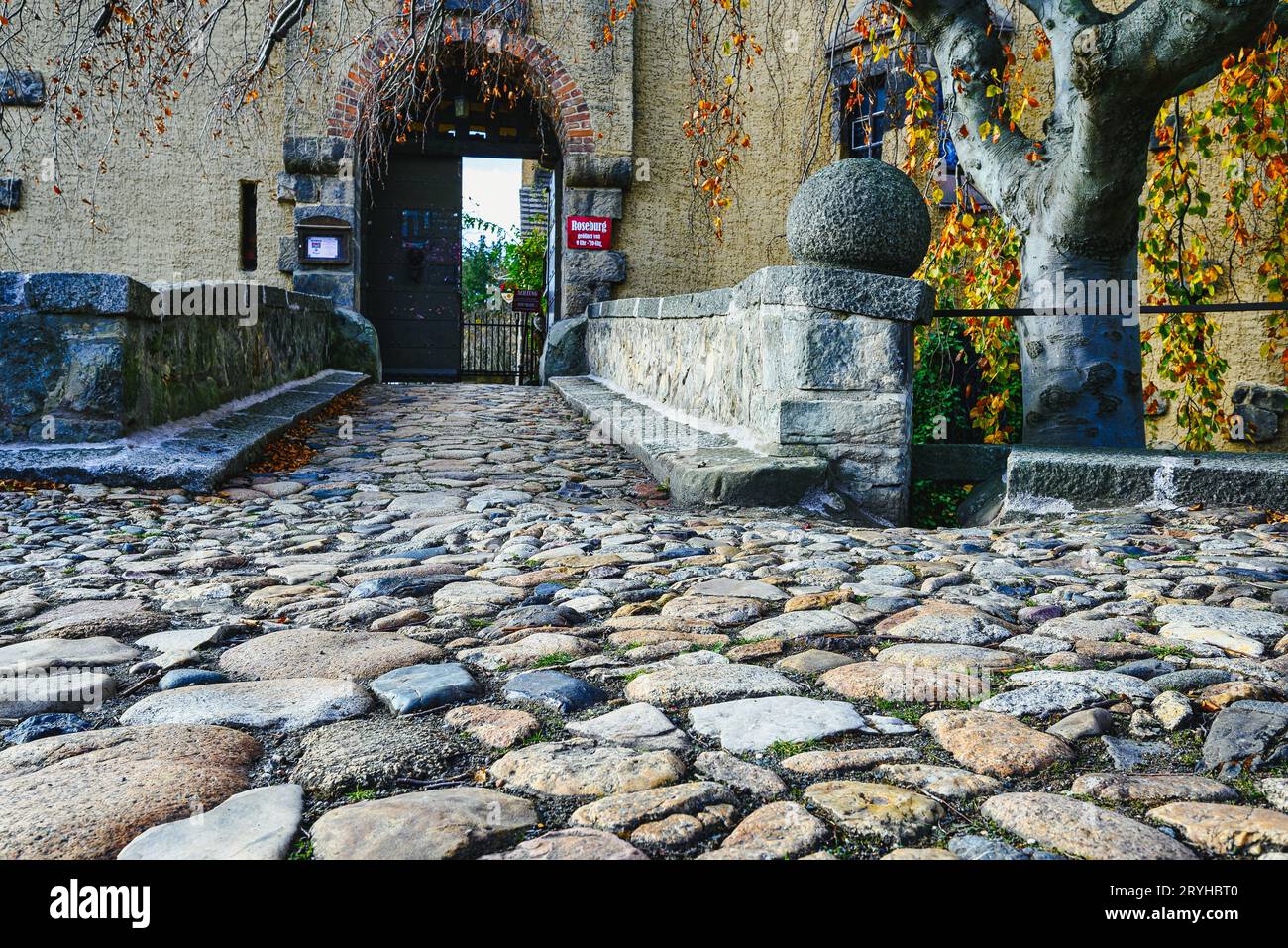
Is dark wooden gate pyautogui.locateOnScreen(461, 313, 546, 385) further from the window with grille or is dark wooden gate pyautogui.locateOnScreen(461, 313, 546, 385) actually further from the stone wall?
the stone wall

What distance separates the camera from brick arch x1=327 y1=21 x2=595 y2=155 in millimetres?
9586

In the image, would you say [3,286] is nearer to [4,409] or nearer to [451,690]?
[4,409]

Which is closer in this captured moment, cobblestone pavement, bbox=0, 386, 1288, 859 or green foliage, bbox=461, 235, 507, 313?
cobblestone pavement, bbox=0, 386, 1288, 859

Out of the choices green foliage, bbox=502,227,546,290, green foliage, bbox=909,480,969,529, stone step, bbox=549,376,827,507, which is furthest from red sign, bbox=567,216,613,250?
green foliage, bbox=502,227,546,290

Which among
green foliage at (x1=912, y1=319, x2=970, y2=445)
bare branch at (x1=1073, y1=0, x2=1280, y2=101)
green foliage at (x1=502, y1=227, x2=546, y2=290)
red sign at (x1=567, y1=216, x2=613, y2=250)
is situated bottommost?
green foliage at (x1=912, y1=319, x2=970, y2=445)

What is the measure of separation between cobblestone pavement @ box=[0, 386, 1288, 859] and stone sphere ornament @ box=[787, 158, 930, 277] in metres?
1.31

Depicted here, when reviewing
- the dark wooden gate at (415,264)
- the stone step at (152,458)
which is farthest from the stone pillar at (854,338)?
the dark wooden gate at (415,264)

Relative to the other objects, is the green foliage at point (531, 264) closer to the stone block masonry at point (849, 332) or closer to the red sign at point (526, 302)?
the red sign at point (526, 302)

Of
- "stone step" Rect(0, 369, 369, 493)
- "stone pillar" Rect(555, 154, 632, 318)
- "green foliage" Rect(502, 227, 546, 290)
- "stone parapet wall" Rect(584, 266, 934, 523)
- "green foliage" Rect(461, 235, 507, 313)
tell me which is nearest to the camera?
"stone parapet wall" Rect(584, 266, 934, 523)

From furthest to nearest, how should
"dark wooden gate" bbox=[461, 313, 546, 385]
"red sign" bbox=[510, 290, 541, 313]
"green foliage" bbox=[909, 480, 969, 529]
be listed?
"dark wooden gate" bbox=[461, 313, 546, 385], "red sign" bbox=[510, 290, 541, 313], "green foliage" bbox=[909, 480, 969, 529]

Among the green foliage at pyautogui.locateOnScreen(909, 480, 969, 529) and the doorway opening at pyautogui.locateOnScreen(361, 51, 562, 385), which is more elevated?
the doorway opening at pyautogui.locateOnScreen(361, 51, 562, 385)

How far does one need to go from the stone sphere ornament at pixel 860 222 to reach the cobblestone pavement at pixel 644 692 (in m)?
1.31

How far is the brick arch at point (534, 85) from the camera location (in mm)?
9586

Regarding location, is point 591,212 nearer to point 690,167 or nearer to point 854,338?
point 690,167
